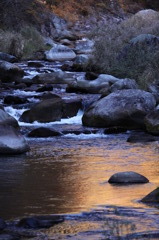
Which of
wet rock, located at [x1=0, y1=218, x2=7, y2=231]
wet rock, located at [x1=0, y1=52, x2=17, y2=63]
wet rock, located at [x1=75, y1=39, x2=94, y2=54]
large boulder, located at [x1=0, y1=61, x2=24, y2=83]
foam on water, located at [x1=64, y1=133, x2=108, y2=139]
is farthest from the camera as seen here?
wet rock, located at [x1=75, y1=39, x2=94, y2=54]

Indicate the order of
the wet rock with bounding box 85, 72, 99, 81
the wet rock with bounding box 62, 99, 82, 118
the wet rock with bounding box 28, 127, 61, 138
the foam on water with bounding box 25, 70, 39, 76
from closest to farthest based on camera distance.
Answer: the wet rock with bounding box 28, 127, 61, 138 → the wet rock with bounding box 62, 99, 82, 118 → the wet rock with bounding box 85, 72, 99, 81 → the foam on water with bounding box 25, 70, 39, 76

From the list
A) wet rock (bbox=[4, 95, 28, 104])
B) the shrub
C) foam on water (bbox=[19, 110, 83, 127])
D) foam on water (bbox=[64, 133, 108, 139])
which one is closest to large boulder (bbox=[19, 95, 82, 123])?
→ foam on water (bbox=[19, 110, 83, 127])

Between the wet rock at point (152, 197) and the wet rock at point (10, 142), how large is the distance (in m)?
4.29

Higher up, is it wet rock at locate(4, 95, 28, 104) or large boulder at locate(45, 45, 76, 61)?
wet rock at locate(4, 95, 28, 104)

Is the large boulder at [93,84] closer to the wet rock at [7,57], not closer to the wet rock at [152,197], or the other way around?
the wet rock at [7,57]

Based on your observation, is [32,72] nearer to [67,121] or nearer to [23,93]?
[23,93]

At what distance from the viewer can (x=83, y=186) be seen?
10250 millimetres

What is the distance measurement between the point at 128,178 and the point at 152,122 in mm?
5475

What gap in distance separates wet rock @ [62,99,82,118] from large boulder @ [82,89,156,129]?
3.12 feet

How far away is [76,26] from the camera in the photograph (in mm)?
48406

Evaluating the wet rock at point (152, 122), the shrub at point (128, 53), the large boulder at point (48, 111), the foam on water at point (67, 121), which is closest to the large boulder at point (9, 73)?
the shrub at point (128, 53)

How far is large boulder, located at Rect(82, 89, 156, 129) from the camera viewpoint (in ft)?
54.5

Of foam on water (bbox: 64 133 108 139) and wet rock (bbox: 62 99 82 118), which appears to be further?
wet rock (bbox: 62 99 82 118)

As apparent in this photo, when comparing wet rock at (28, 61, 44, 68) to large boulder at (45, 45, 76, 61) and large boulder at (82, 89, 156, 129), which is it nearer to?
large boulder at (45, 45, 76, 61)
